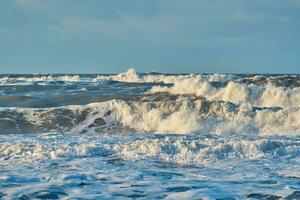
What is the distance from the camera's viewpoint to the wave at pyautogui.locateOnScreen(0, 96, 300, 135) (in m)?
16.4

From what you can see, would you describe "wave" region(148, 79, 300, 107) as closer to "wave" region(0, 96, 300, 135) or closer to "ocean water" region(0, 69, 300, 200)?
"wave" region(0, 96, 300, 135)

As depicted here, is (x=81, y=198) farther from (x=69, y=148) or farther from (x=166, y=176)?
(x=69, y=148)

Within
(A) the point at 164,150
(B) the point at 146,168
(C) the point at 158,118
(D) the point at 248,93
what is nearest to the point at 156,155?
(A) the point at 164,150

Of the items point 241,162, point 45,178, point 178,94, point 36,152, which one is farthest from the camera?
point 178,94

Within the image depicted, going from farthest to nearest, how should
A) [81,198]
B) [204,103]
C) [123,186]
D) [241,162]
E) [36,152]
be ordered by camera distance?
[204,103] → [36,152] → [241,162] → [123,186] → [81,198]

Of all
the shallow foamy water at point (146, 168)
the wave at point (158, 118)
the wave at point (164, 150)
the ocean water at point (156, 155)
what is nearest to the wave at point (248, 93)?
the wave at point (158, 118)

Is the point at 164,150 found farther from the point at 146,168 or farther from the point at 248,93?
the point at 248,93

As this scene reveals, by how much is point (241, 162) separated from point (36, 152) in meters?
3.48

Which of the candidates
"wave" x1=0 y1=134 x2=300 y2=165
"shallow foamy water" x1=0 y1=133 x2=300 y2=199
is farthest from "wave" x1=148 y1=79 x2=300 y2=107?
"wave" x1=0 y1=134 x2=300 y2=165

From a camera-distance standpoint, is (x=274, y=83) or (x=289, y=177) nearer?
(x=289, y=177)

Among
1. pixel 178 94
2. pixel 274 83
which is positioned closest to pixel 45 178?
pixel 178 94

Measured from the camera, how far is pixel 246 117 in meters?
16.9

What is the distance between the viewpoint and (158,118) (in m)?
18.3

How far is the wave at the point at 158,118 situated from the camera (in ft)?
53.7
